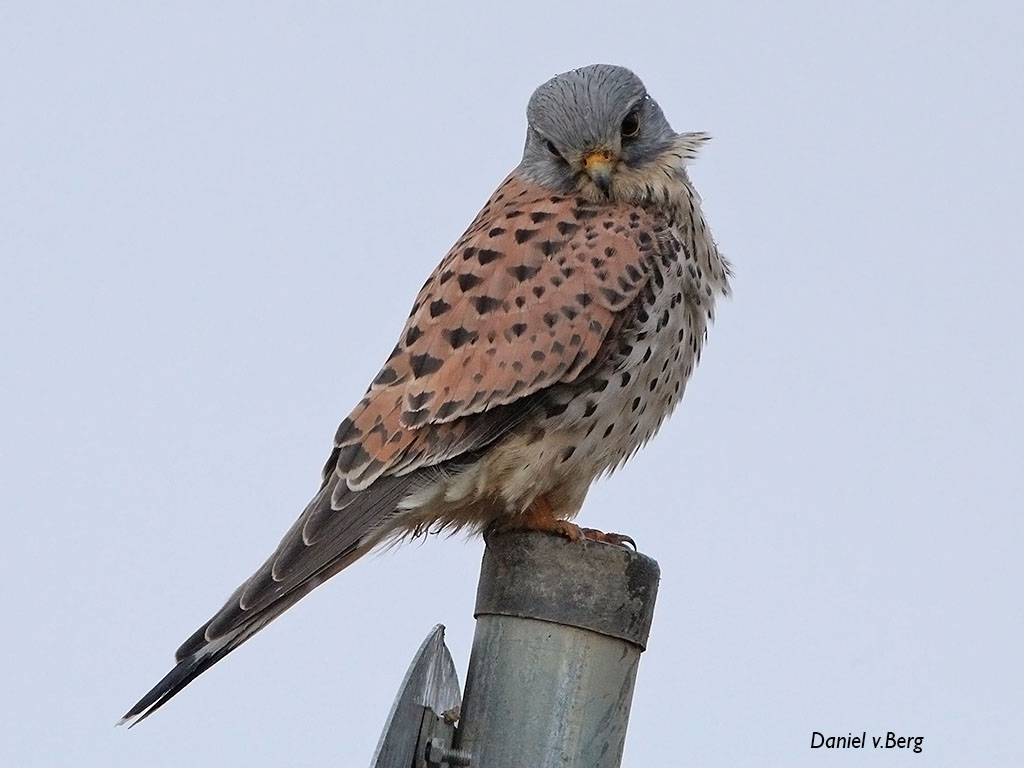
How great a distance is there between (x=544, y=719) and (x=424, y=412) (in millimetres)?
1275

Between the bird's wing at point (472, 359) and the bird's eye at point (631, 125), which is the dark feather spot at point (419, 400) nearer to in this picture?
the bird's wing at point (472, 359)

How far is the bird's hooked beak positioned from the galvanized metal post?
1531mm

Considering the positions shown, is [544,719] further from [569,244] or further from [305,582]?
[569,244]

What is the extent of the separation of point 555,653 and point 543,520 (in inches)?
43.2

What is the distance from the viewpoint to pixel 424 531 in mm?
4477

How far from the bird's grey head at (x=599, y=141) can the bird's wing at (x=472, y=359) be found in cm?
23

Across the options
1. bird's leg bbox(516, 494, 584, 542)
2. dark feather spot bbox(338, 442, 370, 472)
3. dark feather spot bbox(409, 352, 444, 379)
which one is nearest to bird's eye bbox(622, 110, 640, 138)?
dark feather spot bbox(409, 352, 444, 379)

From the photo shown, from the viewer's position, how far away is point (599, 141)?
470 centimetres

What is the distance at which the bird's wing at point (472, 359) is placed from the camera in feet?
13.5

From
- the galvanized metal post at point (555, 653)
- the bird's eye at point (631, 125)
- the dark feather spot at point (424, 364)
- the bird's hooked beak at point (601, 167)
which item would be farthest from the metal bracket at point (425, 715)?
the bird's eye at point (631, 125)

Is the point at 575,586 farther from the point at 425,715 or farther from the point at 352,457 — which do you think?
the point at 352,457

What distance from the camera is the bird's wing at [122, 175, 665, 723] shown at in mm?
4105

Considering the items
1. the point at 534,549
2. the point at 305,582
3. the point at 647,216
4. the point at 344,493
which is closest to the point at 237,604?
the point at 305,582

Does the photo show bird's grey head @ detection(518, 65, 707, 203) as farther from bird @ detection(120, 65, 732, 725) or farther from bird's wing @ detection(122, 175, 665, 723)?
bird's wing @ detection(122, 175, 665, 723)
